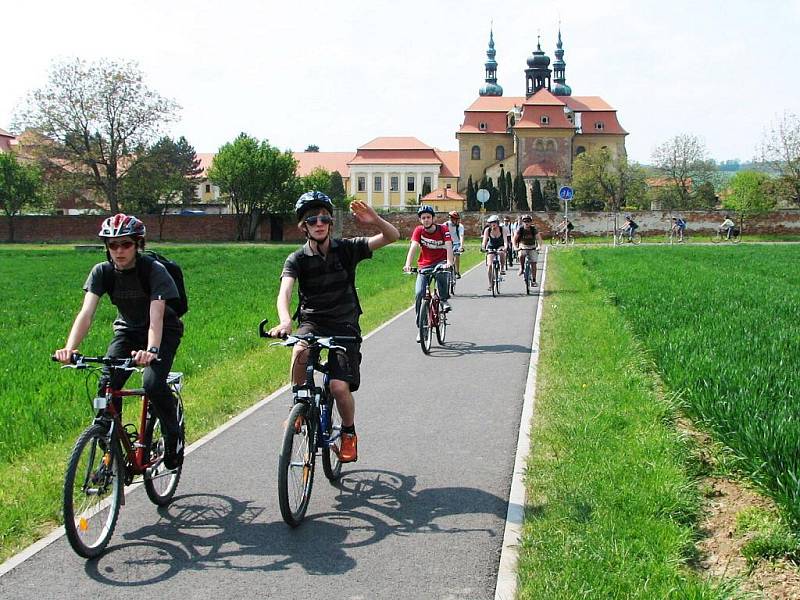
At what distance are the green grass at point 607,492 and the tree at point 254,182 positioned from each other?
65.8 meters

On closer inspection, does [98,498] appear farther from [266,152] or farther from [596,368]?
[266,152]

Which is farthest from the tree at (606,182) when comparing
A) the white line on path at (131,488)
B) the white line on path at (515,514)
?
the white line on path at (515,514)

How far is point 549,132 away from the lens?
356ft

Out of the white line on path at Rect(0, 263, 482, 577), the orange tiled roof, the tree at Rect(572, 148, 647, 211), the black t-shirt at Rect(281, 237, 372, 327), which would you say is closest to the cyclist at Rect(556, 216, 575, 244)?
the tree at Rect(572, 148, 647, 211)

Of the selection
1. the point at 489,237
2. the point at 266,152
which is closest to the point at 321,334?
the point at 489,237

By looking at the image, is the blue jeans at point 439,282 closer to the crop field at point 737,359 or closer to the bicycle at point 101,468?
the crop field at point 737,359

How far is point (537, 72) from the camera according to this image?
396ft

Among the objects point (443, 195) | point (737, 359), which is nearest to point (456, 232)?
point (737, 359)

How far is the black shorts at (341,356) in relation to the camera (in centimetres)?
580

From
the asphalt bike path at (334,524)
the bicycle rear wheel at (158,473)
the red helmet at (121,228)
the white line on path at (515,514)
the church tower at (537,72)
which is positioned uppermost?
the church tower at (537,72)

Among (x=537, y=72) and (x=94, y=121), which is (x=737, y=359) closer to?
(x=94, y=121)

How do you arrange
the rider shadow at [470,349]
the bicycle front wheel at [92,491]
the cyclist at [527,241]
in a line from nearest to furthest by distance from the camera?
1. the bicycle front wheel at [92,491]
2. the rider shadow at [470,349]
3. the cyclist at [527,241]

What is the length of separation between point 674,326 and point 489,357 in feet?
8.20

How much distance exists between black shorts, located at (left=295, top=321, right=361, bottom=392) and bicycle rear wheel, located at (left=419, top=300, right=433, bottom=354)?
601cm
